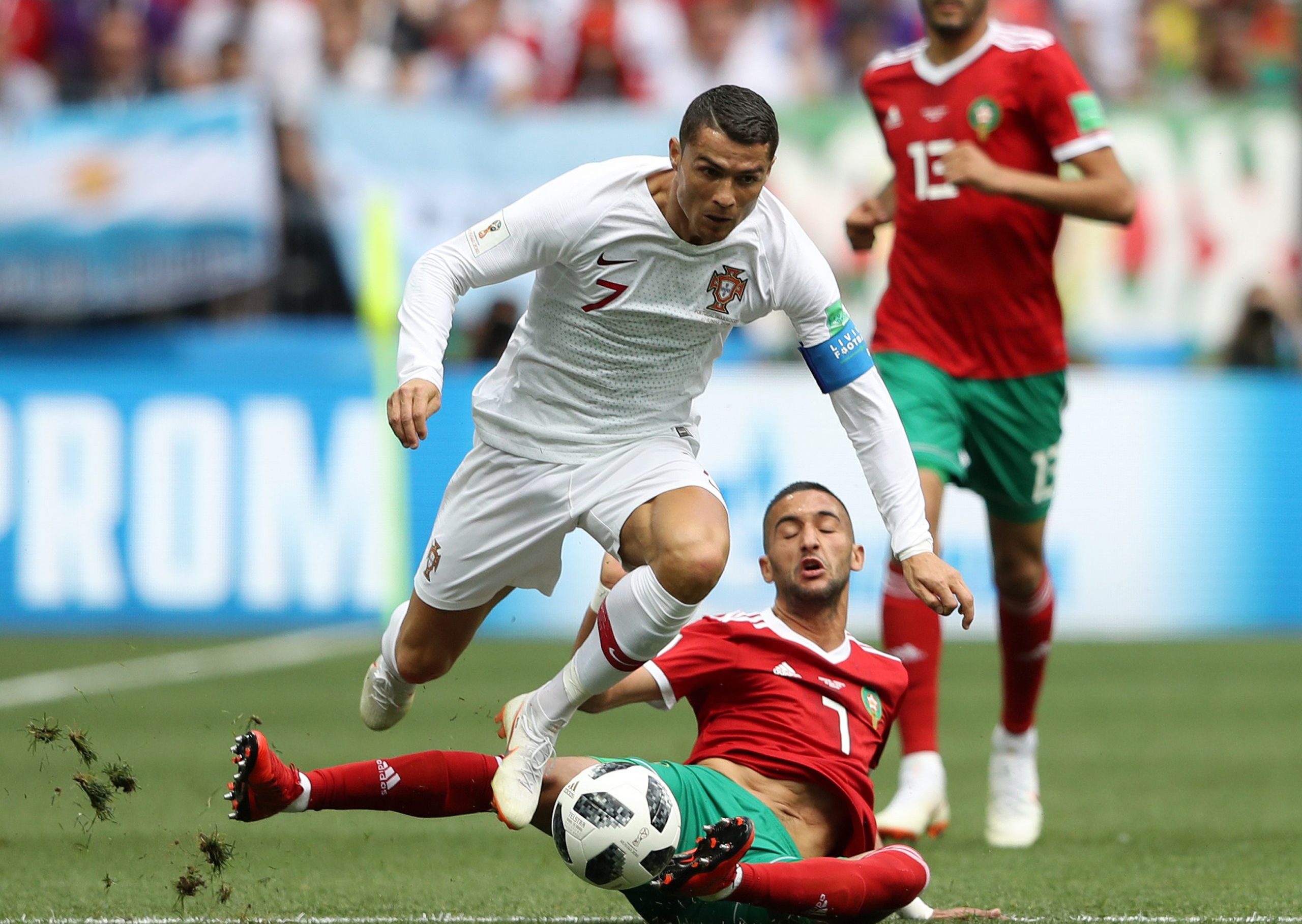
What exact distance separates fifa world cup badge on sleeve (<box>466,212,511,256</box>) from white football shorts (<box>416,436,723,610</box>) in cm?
66

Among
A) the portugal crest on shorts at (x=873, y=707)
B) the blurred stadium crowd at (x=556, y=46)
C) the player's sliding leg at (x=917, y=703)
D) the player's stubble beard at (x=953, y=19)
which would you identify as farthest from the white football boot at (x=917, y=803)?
the blurred stadium crowd at (x=556, y=46)

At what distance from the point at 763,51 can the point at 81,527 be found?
6.40m

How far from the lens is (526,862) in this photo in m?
5.88

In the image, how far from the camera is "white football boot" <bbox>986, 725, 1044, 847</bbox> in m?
6.24

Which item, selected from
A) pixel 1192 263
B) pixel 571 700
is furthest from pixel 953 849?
pixel 1192 263

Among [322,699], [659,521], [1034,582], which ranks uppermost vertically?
[659,521]

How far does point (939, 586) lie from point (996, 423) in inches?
79.2

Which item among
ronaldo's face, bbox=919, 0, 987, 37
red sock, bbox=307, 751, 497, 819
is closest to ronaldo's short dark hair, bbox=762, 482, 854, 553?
red sock, bbox=307, 751, 497, 819

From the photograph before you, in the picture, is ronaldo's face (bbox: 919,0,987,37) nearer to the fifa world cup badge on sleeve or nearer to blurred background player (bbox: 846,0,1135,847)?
blurred background player (bbox: 846,0,1135,847)

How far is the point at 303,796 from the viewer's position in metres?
4.72

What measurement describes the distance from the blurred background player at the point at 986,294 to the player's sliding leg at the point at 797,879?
183 cm

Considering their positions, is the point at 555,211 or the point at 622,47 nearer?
the point at 555,211

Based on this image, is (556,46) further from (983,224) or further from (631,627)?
(631,627)

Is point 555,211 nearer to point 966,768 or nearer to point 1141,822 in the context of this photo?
point 1141,822
